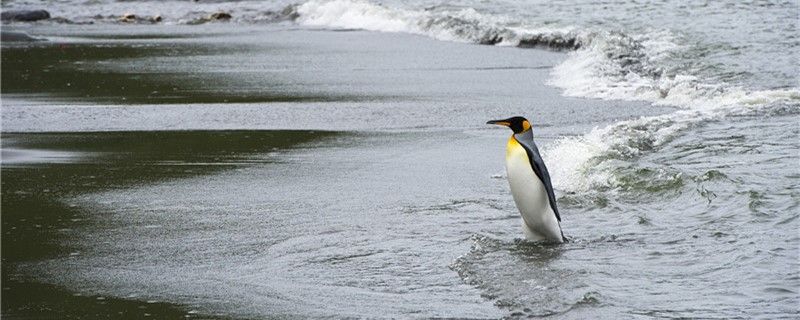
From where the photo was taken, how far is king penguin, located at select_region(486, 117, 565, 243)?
6840 millimetres

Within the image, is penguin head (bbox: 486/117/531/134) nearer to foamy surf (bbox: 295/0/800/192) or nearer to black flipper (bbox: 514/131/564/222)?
black flipper (bbox: 514/131/564/222)

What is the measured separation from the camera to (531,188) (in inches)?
275

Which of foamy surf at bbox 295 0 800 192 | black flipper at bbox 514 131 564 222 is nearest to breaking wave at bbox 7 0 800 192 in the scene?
foamy surf at bbox 295 0 800 192

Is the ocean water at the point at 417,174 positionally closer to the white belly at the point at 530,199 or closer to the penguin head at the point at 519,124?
the white belly at the point at 530,199

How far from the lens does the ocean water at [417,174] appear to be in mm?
6016

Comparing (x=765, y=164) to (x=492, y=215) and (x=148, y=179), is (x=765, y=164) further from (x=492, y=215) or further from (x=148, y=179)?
(x=148, y=179)

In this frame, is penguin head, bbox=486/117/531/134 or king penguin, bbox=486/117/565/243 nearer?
king penguin, bbox=486/117/565/243

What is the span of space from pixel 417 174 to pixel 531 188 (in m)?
2.09

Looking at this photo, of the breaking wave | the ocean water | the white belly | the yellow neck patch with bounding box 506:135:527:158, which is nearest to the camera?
the ocean water

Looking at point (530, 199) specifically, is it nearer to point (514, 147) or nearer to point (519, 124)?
point (514, 147)

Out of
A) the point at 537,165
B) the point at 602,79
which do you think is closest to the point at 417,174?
the point at 537,165

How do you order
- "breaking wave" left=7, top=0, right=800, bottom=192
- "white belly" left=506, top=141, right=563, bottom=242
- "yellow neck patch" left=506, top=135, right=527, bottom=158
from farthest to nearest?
1. "breaking wave" left=7, top=0, right=800, bottom=192
2. "yellow neck patch" left=506, top=135, right=527, bottom=158
3. "white belly" left=506, top=141, right=563, bottom=242

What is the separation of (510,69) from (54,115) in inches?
230

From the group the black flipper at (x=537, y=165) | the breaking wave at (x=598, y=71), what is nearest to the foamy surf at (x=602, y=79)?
the breaking wave at (x=598, y=71)
